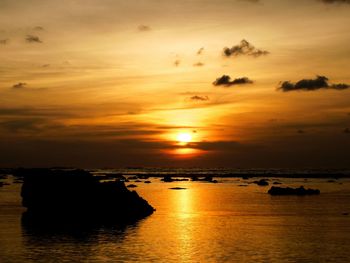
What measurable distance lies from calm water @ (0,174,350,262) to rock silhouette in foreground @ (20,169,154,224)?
3968 mm

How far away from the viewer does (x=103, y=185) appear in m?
81.0

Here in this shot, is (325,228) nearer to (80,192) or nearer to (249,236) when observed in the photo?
(249,236)

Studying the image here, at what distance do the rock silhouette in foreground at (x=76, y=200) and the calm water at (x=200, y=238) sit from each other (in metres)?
3.97

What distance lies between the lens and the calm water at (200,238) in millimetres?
48812

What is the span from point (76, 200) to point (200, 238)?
26.3 meters

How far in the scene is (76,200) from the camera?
7975 cm

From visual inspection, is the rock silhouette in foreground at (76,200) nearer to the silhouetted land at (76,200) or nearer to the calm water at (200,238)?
the silhouetted land at (76,200)

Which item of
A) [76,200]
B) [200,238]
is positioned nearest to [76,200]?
[76,200]

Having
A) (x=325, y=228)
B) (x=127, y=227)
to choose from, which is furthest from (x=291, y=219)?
(x=127, y=227)

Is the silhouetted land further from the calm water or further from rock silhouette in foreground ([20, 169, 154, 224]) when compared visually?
the calm water

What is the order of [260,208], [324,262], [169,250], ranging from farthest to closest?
[260,208] → [169,250] → [324,262]

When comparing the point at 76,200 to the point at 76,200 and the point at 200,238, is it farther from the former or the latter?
the point at 200,238

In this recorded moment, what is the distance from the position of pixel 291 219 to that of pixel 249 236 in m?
19.3

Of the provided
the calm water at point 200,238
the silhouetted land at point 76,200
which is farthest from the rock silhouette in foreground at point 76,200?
the calm water at point 200,238
